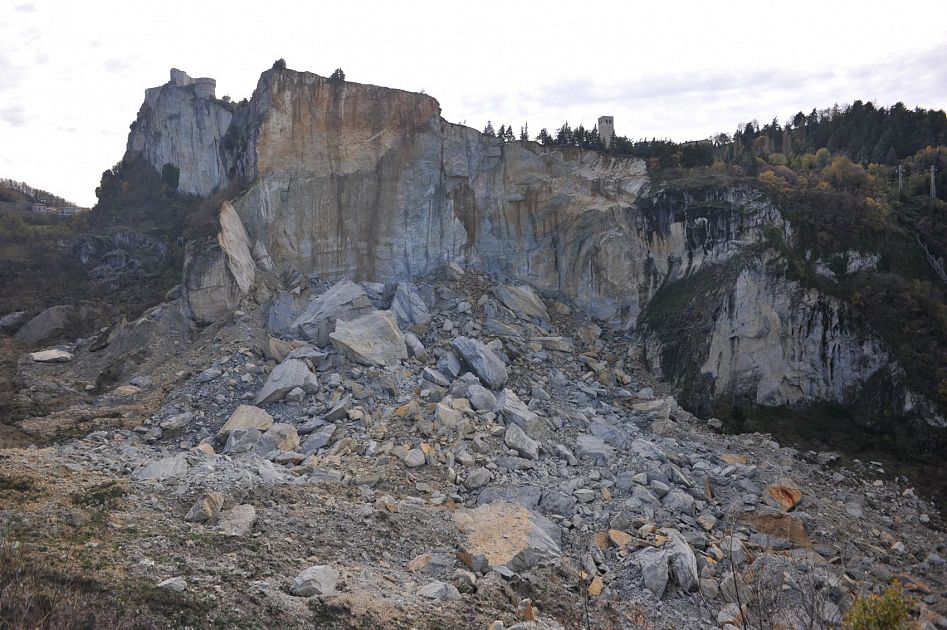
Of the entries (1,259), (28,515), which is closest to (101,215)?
(1,259)

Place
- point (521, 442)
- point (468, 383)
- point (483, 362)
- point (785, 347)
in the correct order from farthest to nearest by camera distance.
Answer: point (785, 347) → point (483, 362) → point (468, 383) → point (521, 442)

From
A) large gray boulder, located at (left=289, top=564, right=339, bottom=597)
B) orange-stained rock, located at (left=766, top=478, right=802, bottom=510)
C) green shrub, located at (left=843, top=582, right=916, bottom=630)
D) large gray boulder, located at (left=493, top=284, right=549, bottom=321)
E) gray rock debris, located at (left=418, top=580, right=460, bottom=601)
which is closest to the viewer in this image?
green shrub, located at (left=843, top=582, right=916, bottom=630)

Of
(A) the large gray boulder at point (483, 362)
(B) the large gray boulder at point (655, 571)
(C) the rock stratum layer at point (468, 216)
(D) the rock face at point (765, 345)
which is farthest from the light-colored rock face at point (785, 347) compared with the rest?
(B) the large gray boulder at point (655, 571)

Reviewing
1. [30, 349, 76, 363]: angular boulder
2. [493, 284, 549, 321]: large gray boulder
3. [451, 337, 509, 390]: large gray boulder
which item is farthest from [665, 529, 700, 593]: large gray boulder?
[30, 349, 76, 363]: angular boulder

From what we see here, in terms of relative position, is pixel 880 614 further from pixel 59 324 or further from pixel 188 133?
pixel 188 133

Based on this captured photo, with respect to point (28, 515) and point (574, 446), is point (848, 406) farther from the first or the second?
point (28, 515)

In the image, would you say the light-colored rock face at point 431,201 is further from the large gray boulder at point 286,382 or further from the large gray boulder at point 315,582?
the large gray boulder at point 315,582

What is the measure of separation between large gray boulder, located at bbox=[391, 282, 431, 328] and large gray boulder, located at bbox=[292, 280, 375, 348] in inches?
39.2

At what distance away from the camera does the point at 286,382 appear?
55.0 feet

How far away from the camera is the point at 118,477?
485 inches

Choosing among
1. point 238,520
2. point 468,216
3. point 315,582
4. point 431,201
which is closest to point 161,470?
point 238,520

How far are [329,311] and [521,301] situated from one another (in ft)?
24.5

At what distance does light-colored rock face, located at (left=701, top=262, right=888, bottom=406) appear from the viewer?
61.2 ft

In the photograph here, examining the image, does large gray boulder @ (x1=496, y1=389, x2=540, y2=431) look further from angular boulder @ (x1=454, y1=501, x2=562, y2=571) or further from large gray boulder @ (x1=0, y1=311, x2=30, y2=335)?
large gray boulder @ (x1=0, y1=311, x2=30, y2=335)
